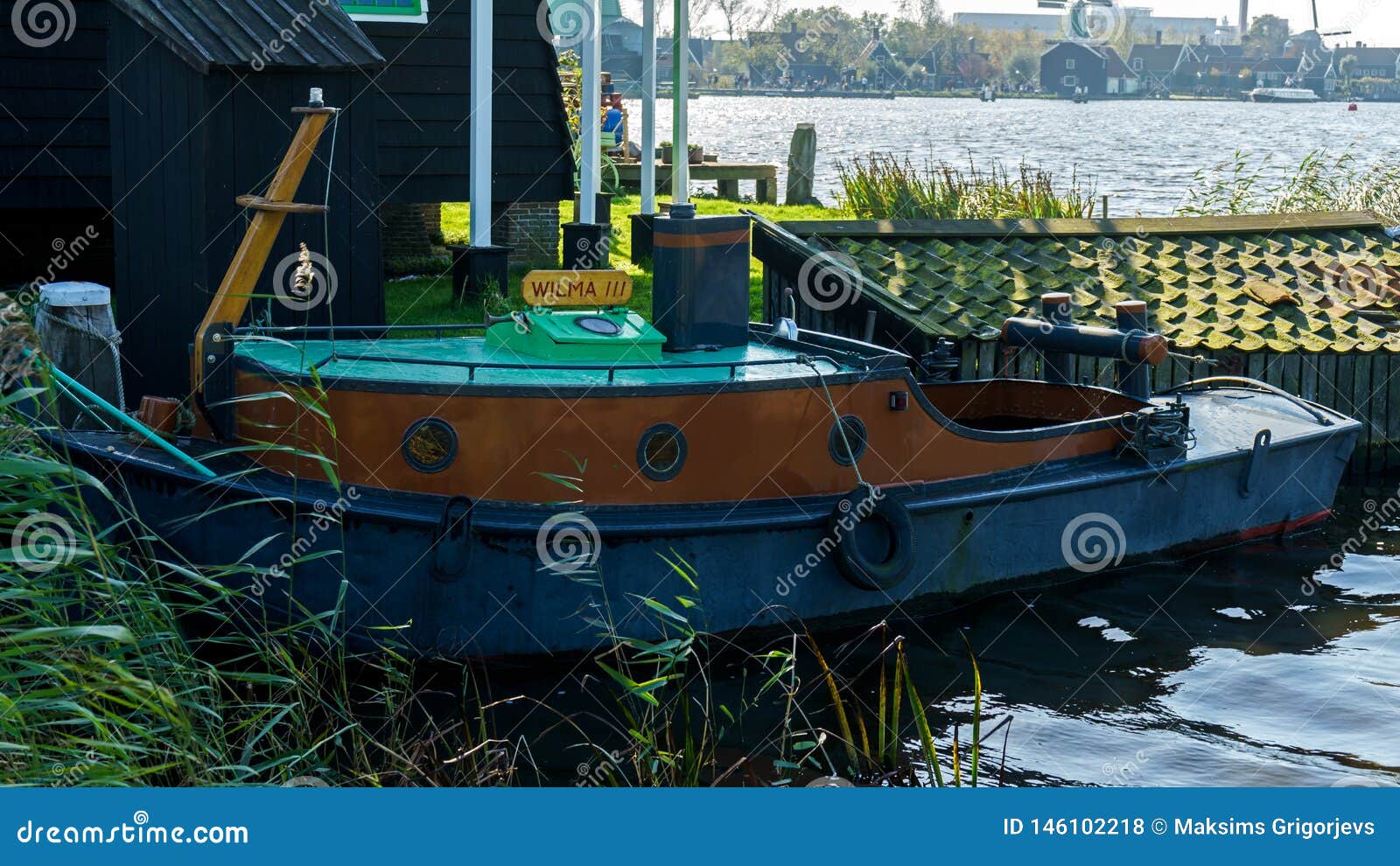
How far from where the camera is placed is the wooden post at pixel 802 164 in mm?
25672

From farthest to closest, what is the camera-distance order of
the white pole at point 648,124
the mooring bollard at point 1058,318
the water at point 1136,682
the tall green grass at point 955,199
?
1. the white pole at point 648,124
2. the tall green grass at point 955,199
3. the mooring bollard at point 1058,318
4. the water at point 1136,682

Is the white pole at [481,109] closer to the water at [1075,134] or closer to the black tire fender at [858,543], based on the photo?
the black tire fender at [858,543]

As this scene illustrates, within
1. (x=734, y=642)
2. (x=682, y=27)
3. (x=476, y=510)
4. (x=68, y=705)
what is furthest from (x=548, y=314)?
(x=682, y=27)

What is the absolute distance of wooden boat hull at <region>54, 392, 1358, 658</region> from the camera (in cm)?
801

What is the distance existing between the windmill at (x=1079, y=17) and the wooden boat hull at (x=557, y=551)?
200 ft

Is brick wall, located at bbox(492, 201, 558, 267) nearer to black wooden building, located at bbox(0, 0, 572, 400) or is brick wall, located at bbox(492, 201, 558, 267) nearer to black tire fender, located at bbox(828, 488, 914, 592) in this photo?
black wooden building, located at bbox(0, 0, 572, 400)

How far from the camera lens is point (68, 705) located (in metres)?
4.80

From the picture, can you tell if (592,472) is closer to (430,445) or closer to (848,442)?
(430,445)

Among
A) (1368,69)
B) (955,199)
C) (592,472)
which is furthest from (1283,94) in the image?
(592,472)

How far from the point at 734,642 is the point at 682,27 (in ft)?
35.7

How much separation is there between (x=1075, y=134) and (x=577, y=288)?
72930 mm

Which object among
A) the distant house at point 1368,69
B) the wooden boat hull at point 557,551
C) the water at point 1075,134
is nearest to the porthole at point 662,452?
the wooden boat hull at point 557,551

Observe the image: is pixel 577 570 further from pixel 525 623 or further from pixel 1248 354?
pixel 1248 354

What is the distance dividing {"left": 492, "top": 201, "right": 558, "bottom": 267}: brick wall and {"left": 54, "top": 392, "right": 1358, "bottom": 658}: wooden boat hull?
8.71 meters
